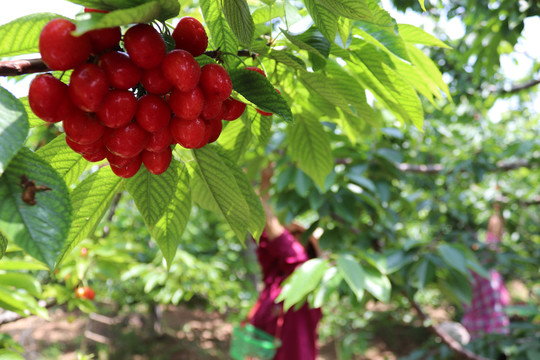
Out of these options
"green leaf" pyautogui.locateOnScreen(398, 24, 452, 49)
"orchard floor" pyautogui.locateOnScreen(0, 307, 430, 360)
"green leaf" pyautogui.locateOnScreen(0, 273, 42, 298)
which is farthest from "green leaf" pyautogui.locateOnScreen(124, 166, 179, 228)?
"orchard floor" pyautogui.locateOnScreen(0, 307, 430, 360)

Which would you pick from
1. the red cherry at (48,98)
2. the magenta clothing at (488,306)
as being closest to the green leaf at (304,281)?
the red cherry at (48,98)

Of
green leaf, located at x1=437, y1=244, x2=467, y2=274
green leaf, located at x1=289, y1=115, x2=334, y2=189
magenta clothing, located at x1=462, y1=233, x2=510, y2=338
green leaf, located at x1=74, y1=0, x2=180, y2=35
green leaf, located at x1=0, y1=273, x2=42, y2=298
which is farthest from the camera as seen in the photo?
magenta clothing, located at x1=462, y1=233, x2=510, y2=338

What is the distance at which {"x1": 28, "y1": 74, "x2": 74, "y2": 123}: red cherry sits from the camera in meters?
0.37

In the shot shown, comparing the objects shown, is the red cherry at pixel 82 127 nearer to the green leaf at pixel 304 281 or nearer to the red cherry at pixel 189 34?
the red cherry at pixel 189 34

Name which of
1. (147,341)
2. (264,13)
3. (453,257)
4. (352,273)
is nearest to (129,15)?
(264,13)

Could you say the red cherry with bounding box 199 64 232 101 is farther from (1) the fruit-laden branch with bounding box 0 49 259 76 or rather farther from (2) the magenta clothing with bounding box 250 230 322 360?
(2) the magenta clothing with bounding box 250 230 322 360

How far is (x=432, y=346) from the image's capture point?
2498 mm

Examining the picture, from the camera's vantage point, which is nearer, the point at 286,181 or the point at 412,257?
the point at 412,257

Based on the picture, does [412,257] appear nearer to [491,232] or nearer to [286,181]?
[286,181]

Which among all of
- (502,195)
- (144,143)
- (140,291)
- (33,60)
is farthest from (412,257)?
(140,291)

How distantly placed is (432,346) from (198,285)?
1698mm

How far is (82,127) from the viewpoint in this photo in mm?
404

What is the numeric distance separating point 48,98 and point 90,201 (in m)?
0.19

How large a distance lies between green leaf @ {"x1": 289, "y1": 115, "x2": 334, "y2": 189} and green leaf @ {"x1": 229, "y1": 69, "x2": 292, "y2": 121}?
0.31m
